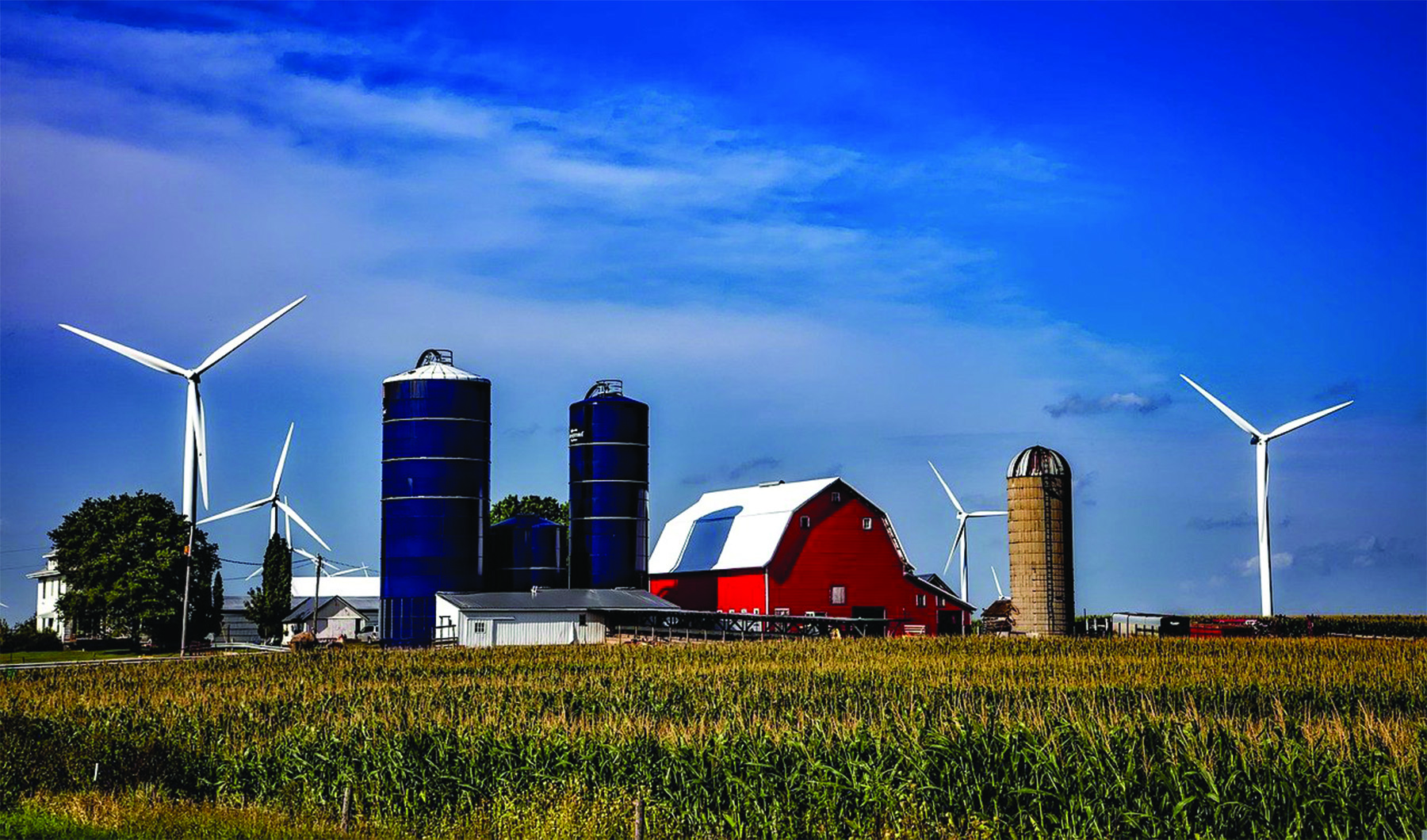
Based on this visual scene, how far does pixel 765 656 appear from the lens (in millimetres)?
48281

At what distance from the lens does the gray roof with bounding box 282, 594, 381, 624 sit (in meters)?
114

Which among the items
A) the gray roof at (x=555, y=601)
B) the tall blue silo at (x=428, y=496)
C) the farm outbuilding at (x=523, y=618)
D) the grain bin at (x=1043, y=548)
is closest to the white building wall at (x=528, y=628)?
the farm outbuilding at (x=523, y=618)

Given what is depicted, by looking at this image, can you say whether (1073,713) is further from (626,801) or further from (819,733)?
(626,801)

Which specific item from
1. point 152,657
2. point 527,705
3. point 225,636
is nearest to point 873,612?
point 152,657

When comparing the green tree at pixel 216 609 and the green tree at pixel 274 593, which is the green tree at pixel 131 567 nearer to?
the green tree at pixel 216 609

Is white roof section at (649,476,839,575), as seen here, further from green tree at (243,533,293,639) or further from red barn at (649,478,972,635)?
green tree at (243,533,293,639)

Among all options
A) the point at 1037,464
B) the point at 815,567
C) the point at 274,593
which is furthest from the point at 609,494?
the point at 274,593

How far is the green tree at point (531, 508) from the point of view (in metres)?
109

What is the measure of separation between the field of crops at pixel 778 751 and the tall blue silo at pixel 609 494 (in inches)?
1261

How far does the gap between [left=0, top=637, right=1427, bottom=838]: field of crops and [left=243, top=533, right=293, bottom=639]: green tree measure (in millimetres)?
70982

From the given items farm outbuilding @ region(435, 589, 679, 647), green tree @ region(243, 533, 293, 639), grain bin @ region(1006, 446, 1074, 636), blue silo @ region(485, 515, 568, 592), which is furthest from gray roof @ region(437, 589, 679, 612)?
green tree @ region(243, 533, 293, 639)

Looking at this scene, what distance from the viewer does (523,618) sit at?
65875mm

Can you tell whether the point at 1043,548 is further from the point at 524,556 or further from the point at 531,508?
the point at 531,508

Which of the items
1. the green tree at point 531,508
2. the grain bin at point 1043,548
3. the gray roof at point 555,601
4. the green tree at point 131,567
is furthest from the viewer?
the green tree at point 531,508
